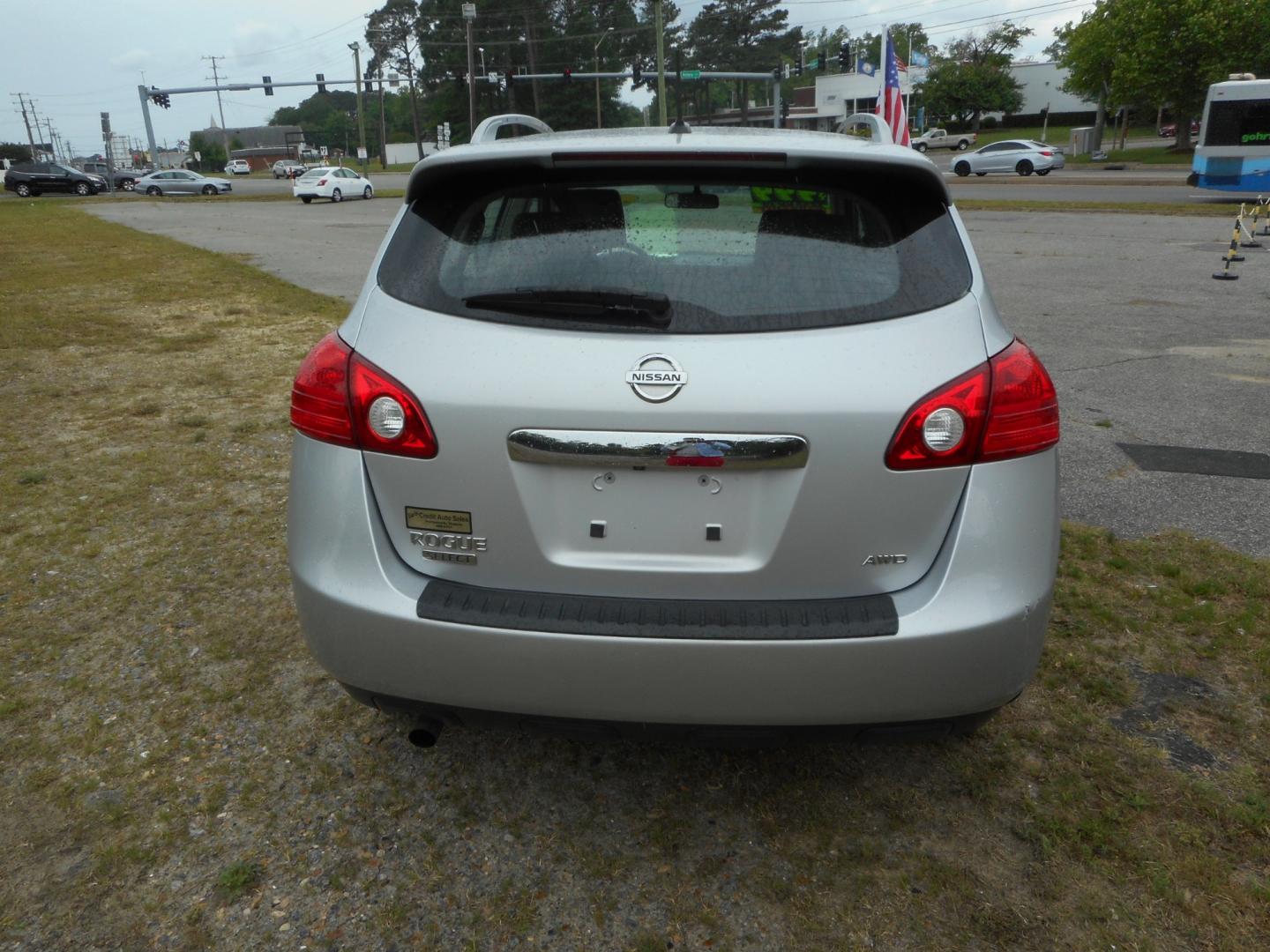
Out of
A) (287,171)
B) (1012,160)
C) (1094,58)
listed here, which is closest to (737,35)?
(1094,58)

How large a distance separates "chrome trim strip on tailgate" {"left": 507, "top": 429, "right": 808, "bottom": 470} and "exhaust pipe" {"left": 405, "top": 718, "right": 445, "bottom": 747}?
2.59ft

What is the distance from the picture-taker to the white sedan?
39.8m

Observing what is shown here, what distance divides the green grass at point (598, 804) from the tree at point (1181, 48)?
5605 centimetres

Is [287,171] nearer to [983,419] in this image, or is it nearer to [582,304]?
[582,304]

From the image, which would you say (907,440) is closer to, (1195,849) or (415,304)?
(415,304)

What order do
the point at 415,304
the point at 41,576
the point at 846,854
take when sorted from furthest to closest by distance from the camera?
the point at 41,576 → the point at 846,854 → the point at 415,304

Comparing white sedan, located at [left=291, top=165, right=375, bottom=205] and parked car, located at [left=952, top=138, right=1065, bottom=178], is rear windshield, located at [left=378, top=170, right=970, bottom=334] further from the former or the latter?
parked car, located at [left=952, top=138, right=1065, bottom=178]

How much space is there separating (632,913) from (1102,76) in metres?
66.9

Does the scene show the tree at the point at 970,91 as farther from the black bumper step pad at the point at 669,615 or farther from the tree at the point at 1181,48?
the black bumper step pad at the point at 669,615

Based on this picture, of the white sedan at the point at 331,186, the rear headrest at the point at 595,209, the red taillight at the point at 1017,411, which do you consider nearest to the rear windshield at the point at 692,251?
the rear headrest at the point at 595,209

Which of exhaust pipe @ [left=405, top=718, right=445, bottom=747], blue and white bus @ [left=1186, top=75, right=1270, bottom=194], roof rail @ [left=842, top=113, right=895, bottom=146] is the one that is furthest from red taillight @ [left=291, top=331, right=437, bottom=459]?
blue and white bus @ [left=1186, top=75, right=1270, bottom=194]

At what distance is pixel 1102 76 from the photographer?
57.8 meters

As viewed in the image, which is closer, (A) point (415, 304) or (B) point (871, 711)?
(B) point (871, 711)

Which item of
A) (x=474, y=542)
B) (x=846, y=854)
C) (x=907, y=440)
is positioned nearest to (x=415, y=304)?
(x=474, y=542)
